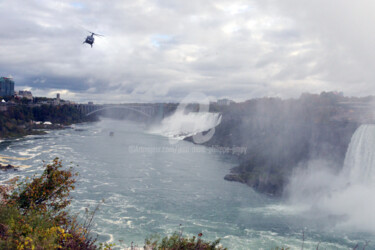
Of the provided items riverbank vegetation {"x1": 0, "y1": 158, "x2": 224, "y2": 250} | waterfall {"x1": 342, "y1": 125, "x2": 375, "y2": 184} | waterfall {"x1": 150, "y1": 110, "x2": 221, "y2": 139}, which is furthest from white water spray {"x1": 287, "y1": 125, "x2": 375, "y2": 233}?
waterfall {"x1": 150, "y1": 110, "x2": 221, "y2": 139}

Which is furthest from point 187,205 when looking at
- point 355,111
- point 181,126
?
point 181,126

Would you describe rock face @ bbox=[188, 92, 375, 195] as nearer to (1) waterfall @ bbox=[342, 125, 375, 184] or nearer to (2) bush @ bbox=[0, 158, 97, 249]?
(1) waterfall @ bbox=[342, 125, 375, 184]

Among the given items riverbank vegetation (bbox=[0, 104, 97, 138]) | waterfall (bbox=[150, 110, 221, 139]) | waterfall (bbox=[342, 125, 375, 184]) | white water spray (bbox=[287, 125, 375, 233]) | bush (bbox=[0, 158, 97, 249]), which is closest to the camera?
bush (bbox=[0, 158, 97, 249])

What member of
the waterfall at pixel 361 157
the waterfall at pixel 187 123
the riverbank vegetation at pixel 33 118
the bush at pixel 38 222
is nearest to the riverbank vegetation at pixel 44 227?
the bush at pixel 38 222

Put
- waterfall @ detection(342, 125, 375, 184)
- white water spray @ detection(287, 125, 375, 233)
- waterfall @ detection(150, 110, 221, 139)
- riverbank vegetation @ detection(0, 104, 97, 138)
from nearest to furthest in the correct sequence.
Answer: white water spray @ detection(287, 125, 375, 233) < waterfall @ detection(342, 125, 375, 184) < riverbank vegetation @ detection(0, 104, 97, 138) < waterfall @ detection(150, 110, 221, 139)

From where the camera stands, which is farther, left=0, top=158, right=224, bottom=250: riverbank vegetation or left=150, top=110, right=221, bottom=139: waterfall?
left=150, top=110, right=221, bottom=139: waterfall

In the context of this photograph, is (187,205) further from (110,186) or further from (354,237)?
(354,237)

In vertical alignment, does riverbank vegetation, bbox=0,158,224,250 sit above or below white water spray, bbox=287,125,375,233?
above

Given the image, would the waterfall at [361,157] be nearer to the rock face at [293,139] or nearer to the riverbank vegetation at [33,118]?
the rock face at [293,139]
